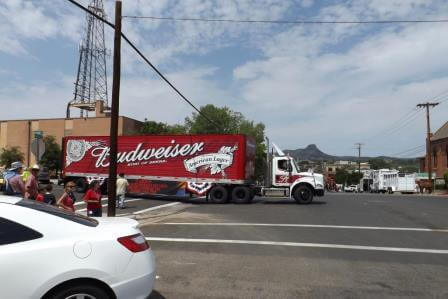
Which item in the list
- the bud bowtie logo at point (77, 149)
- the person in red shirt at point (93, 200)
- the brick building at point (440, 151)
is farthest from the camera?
the brick building at point (440, 151)

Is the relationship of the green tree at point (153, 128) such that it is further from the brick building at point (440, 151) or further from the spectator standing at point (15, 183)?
the spectator standing at point (15, 183)

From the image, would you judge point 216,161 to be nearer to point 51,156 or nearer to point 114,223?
point 114,223

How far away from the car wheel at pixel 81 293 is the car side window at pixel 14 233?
558 mm

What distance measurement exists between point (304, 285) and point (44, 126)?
6781 centimetres

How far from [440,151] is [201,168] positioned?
7008 cm

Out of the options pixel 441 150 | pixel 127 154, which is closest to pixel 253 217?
pixel 127 154

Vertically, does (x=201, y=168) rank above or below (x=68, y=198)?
above

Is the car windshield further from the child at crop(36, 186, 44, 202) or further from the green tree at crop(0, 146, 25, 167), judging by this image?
the green tree at crop(0, 146, 25, 167)

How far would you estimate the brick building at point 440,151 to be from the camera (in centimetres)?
7975

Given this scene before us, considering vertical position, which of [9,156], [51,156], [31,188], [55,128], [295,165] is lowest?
[31,188]

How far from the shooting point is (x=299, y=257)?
885 cm

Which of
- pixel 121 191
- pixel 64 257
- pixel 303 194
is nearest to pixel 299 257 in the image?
pixel 64 257

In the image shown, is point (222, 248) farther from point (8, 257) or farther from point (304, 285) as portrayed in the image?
point (8, 257)

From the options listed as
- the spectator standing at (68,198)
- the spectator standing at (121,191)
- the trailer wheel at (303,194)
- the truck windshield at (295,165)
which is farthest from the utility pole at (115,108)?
the truck windshield at (295,165)
